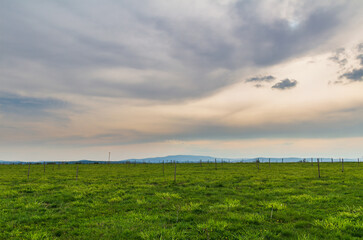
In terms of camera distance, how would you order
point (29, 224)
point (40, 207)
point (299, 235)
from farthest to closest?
point (40, 207) → point (29, 224) → point (299, 235)

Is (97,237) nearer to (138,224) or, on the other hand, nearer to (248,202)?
(138,224)

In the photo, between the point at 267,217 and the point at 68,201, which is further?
the point at 68,201

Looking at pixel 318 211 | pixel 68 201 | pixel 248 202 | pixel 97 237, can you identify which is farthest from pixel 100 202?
pixel 318 211

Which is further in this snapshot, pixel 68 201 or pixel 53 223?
pixel 68 201

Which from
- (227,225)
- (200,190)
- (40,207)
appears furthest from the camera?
(200,190)

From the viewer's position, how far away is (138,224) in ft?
39.1

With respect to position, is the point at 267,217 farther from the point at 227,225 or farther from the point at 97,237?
the point at 97,237

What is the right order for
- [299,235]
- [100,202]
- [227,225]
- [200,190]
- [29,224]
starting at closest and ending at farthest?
[299,235]
[227,225]
[29,224]
[100,202]
[200,190]

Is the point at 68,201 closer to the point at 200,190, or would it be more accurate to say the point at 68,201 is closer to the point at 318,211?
the point at 200,190

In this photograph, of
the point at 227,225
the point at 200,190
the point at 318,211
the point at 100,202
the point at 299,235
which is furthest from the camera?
the point at 200,190

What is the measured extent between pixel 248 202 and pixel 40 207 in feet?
50.5

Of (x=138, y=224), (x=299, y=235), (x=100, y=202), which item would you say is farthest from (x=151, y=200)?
(x=299, y=235)

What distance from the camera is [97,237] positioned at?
1034cm

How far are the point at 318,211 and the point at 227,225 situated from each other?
6.84 metres
